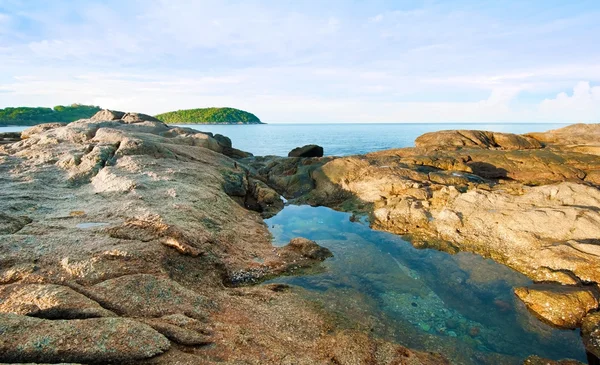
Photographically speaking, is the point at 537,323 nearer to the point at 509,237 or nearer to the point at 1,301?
the point at 509,237

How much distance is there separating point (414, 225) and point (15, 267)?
1940 centimetres

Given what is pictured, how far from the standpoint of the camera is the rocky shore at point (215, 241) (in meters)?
7.43

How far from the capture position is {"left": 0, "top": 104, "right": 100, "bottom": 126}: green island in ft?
440

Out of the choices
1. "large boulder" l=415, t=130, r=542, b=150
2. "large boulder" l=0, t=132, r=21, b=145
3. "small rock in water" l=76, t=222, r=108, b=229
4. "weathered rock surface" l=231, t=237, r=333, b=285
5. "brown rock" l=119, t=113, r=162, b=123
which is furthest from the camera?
"brown rock" l=119, t=113, r=162, b=123

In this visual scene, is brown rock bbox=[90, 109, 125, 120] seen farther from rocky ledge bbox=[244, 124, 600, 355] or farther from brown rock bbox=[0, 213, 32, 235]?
brown rock bbox=[0, 213, 32, 235]

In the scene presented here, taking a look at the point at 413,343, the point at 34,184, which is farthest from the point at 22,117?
the point at 413,343

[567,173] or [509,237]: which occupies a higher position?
[567,173]

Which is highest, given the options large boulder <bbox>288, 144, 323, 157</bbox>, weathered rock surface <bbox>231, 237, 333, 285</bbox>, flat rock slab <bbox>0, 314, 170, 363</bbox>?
large boulder <bbox>288, 144, 323, 157</bbox>

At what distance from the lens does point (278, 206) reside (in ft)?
81.9

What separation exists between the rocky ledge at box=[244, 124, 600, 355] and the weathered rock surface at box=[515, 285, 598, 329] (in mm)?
32

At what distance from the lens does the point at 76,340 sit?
6.19 metres

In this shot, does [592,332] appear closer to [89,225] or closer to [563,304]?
[563,304]

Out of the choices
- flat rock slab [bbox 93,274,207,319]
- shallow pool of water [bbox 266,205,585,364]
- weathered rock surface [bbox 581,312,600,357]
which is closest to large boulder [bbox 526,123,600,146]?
shallow pool of water [bbox 266,205,585,364]

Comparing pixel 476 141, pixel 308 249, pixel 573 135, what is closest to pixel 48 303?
pixel 308 249
